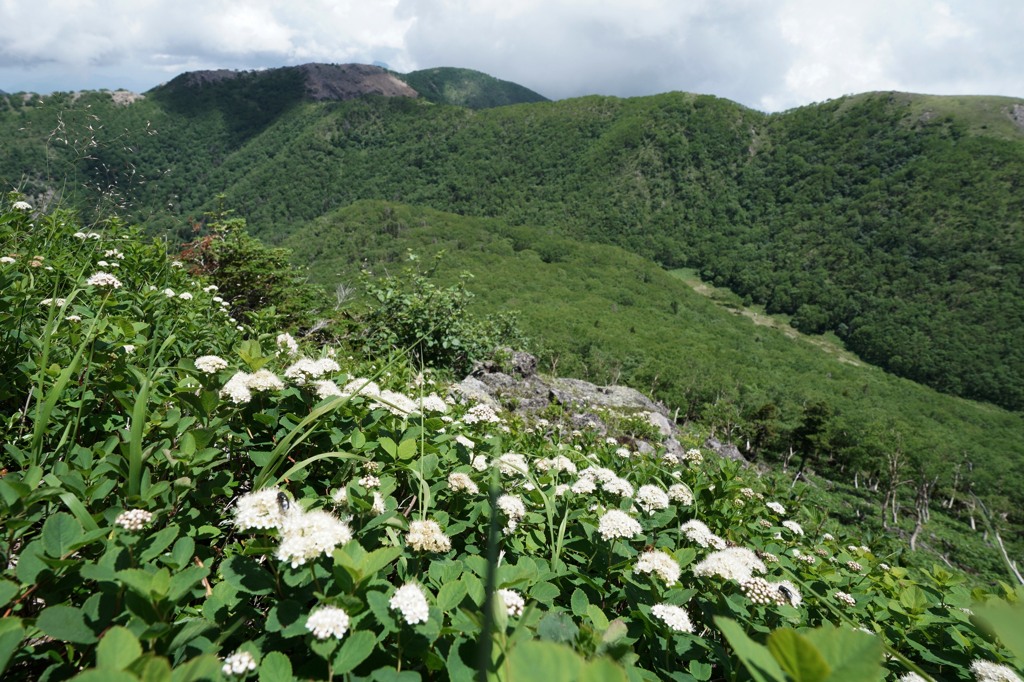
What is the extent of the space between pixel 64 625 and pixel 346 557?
58 cm

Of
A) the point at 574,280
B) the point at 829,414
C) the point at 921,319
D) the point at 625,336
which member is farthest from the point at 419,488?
the point at 921,319

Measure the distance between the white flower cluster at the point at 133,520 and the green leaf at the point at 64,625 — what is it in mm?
216

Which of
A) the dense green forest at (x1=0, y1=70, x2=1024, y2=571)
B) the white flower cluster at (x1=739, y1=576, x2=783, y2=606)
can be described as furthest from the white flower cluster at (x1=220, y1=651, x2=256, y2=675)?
the dense green forest at (x1=0, y1=70, x2=1024, y2=571)

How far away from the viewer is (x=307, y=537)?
3.84 feet

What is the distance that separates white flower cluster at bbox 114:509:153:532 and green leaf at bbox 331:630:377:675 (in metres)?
0.66

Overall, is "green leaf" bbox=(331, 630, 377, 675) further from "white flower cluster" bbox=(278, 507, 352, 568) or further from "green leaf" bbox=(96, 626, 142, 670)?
"green leaf" bbox=(96, 626, 142, 670)

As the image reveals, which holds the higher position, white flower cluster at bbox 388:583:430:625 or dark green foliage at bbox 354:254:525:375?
white flower cluster at bbox 388:583:430:625

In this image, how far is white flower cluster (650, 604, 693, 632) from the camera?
140 centimetres

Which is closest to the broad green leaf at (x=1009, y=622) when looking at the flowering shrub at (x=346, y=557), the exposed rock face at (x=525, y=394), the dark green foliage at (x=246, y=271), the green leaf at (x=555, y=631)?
the flowering shrub at (x=346, y=557)

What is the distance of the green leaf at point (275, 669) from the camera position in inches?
38.6

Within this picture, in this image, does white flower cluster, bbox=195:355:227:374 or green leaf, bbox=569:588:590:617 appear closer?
green leaf, bbox=569:588:590:617

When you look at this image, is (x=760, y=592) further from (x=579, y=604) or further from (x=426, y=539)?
(x=426, y=539)

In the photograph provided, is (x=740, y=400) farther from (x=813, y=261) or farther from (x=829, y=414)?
(x=813, y=261)

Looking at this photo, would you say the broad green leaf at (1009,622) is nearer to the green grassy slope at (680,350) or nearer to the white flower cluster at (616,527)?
the white flower cluster at (616,527)
